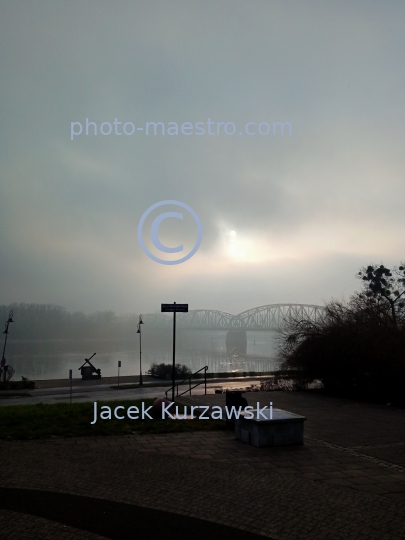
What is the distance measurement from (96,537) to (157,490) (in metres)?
1.40

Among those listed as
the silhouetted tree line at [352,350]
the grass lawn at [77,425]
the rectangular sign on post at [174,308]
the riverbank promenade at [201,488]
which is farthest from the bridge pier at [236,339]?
the riverbank promenade at [201,488]

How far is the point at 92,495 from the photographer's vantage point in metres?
5.23

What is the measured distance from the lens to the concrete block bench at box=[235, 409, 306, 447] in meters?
7.88

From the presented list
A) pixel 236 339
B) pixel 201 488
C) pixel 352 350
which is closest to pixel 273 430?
pixel 201 488

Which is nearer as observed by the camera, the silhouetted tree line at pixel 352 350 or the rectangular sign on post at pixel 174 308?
the rectangular sign on post at pixel 174 308

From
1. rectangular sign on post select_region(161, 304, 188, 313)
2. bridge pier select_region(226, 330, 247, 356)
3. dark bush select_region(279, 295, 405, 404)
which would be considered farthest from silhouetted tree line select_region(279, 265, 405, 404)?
bridge pier select_region(226, 330, 247, 356)

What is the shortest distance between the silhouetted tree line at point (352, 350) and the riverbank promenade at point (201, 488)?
7.42 m

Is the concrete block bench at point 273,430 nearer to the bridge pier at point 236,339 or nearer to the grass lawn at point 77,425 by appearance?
the grass lawn at point 77,425

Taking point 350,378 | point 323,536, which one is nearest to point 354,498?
point 323,536

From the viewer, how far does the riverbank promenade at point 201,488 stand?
440 centimetres

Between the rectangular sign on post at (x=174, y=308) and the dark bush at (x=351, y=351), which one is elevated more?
the rectangular sign on post at (x=174, y=308)

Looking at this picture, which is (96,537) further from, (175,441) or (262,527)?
(175,441)

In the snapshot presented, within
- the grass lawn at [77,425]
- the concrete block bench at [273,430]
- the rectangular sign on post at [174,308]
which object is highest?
the rectangular sign on post at [174,308]

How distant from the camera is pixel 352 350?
17.0m
